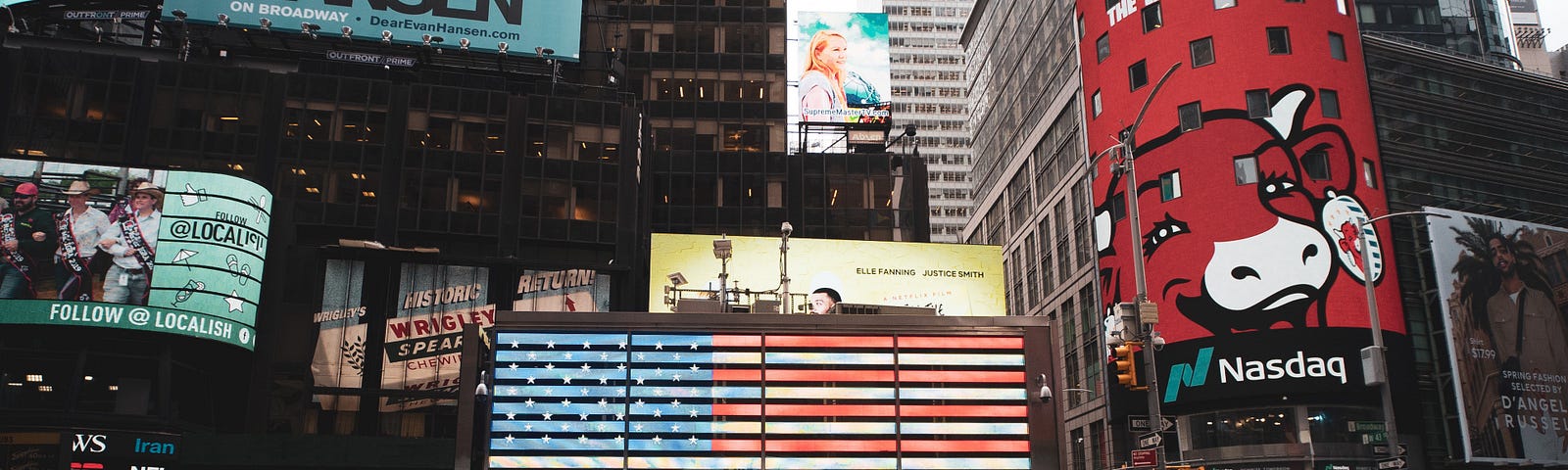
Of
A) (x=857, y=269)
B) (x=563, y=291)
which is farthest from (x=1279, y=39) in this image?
(x=563, y=291)

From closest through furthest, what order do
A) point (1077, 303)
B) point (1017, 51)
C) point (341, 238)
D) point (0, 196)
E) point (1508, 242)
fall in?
point (0, 196) < point (341, 238) < point (1508, 242) < point (1077, 303) < point (1017, 51)

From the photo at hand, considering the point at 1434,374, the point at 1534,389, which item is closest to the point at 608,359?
the point at 1434,374

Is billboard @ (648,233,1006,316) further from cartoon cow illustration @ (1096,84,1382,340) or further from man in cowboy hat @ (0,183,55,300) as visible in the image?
man in cowboy hat @ (0,183,55,300)

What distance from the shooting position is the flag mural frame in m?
27.7

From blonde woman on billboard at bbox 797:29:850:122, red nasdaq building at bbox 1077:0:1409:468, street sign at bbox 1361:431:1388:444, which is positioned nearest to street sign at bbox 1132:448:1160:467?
red nasdaq building at bbox 1077:0:1409:468

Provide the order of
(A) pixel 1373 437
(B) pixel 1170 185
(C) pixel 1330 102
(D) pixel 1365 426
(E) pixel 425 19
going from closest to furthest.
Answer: (A) pixel 1373 437, (D) pixel 1365 426, (E) pixel 425 19, (C) pixel 1330 102, (B) pixel 1170 185

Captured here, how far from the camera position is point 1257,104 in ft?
215

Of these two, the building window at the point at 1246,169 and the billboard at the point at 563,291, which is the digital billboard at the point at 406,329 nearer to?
the billboard at the point at 563,291

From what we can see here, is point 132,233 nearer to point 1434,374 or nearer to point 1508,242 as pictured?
point 1434,374

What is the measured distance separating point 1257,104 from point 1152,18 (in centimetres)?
864

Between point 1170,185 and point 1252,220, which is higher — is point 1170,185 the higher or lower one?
the higher one

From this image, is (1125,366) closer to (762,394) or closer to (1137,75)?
(762,394)

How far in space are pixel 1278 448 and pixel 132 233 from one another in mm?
56288

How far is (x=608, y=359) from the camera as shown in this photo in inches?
1109
